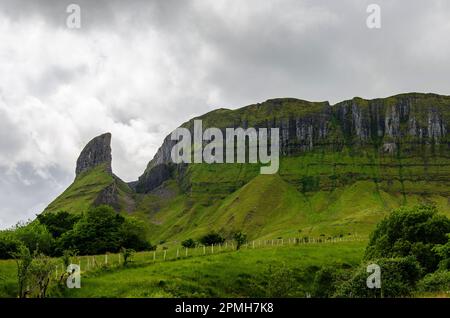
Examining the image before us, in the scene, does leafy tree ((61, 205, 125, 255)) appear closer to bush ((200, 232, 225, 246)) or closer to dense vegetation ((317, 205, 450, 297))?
bush ((200, 232, 225, 246))

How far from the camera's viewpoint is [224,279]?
66.1 m

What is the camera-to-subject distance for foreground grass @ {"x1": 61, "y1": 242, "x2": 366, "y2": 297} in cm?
5378

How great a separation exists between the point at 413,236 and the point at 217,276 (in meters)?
29.2

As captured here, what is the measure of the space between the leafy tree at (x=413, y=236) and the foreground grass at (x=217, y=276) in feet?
38.8

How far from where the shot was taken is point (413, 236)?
7094 cm

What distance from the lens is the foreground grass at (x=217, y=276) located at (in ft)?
176

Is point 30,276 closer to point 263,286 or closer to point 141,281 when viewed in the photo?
point 141,281

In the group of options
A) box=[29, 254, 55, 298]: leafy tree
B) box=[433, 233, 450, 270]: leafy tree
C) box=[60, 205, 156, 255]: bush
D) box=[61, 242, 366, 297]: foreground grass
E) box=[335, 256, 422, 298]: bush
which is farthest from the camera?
box=[60, 205, 156, 255]: bush

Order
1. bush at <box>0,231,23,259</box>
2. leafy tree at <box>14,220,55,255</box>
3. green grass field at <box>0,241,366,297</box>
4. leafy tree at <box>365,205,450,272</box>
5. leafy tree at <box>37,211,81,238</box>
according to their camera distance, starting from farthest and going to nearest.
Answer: leafy tree at <box>37,211,81,238</box> < leafy tree at <box>14,220,55,255</box> < bush at <box>0,231,23,259</box> < leafy tree at <box>365,205,450,272</box> < green grass field at <box>0,241,366,297</box>

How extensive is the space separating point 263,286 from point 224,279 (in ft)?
17.9

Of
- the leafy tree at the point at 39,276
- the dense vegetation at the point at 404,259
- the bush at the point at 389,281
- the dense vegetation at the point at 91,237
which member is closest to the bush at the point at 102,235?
the dense vegetation at the point at 91,237

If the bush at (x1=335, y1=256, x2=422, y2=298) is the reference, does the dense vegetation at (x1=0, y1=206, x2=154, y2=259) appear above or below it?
above

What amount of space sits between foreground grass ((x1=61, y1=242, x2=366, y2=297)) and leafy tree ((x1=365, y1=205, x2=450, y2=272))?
38.8 feet

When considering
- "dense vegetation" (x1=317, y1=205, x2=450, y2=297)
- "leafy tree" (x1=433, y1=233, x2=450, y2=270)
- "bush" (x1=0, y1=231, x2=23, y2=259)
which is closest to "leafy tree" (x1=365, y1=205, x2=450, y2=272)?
"dense vegetation" (x1=317, y1=205, x2=450, y2=297)
